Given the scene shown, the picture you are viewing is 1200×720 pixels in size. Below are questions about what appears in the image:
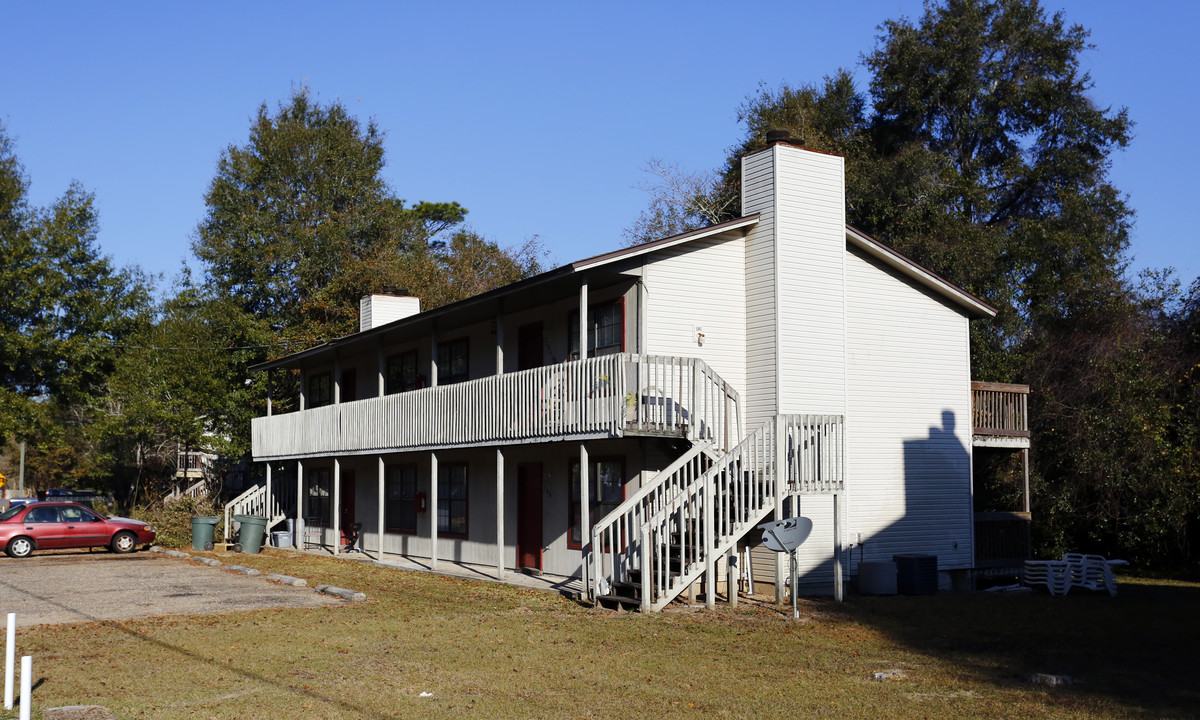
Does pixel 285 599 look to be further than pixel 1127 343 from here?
No

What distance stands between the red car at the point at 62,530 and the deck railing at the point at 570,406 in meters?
7.96

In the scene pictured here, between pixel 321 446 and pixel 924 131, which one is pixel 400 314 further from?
pixel 924 131

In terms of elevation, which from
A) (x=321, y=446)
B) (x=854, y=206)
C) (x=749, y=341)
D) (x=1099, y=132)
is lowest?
(x=321, y=446)

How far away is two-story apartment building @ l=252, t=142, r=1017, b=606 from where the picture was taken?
56.2 ft

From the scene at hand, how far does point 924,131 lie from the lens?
39.6m

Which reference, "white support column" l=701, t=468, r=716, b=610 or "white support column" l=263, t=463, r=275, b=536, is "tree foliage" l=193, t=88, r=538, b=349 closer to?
"white support column" l=263, t=463, r=275, b=536

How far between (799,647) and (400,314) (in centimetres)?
2030

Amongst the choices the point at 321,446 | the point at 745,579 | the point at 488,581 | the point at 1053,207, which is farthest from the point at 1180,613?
the point at 1053,207

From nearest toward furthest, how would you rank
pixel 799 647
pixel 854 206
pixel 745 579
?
1. pixel 799 647
2. pixel 745 579
3. pixel 854 206

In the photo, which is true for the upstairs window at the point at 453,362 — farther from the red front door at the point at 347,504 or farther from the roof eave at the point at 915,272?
the roof eave at the point at 915,272

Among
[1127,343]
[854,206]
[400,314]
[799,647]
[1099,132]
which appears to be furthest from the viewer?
[1099,132]

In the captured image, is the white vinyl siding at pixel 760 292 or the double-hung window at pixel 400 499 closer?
the white vinyl siding at pixel 760 292

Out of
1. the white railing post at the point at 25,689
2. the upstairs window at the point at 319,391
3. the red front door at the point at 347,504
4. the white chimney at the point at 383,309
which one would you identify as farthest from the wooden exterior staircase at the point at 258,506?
the white railing post at the point at 25,689

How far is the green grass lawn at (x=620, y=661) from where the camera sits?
31.1 ft
